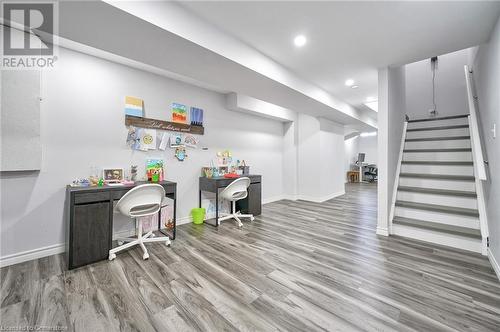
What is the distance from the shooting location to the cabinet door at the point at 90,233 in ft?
7.23

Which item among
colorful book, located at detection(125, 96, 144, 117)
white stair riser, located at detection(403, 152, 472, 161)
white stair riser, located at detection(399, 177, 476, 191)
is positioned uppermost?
colorful book, located at detection(125, 96, 144, 117)

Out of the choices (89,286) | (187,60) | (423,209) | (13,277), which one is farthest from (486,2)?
(13,277)

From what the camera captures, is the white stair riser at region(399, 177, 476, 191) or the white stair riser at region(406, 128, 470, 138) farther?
the white stair riser at region(406, 128, 470, 138)

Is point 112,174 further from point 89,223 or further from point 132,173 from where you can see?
point 89,223

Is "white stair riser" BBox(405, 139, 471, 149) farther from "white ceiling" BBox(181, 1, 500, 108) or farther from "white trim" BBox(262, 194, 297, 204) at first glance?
"white trim" BBox(262, 194, 297, 204)

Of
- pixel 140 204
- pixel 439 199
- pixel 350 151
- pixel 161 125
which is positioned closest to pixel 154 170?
pixel 161 125

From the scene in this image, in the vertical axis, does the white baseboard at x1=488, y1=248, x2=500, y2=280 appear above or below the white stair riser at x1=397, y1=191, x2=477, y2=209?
below

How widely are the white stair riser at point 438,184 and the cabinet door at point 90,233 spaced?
468 centimetres

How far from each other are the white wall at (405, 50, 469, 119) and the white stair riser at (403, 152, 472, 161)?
2.21 meters

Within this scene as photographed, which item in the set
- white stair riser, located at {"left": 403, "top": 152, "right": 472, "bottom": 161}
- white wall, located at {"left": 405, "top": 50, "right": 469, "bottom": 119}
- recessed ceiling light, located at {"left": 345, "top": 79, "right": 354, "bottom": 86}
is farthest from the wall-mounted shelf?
white wall, located at {"left": 405, "top": 50, "right": 469, "bottom": 119}

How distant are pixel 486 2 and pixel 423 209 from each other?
2.60 m

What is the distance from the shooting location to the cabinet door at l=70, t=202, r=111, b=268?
86.8 inches
